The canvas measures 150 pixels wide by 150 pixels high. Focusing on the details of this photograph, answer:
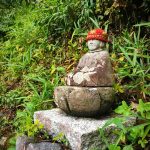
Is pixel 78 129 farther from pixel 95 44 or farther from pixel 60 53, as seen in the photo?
pixel 60 53

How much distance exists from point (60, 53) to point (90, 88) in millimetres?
2089

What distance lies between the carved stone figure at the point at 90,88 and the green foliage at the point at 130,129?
7.2 inches

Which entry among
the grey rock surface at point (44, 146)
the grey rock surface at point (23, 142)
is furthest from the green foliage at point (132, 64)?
the grey rock surface at point (23, 142)

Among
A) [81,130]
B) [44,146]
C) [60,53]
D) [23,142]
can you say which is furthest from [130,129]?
[60,53]

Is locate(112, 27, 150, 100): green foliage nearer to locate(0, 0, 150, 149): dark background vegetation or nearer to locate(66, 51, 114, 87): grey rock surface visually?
locate(0, 0, 150, 149): dark background vegetation

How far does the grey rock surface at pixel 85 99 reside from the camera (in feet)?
9.03

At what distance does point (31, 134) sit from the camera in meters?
3.09

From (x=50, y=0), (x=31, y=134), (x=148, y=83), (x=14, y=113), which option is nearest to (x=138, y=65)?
(x=148, y=83)

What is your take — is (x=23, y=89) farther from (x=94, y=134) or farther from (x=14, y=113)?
(x=94, y=134)

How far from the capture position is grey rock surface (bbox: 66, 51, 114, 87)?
2.85 metres

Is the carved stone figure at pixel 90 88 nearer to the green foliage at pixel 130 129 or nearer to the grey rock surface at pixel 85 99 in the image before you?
the grey rock surface at pixel 85 99

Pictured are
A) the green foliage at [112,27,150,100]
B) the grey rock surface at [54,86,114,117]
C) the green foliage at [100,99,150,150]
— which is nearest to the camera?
the green foliage at [100,99,150,150]

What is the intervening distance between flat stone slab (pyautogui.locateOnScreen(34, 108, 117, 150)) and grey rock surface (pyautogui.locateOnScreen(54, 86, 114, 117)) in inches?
3.4

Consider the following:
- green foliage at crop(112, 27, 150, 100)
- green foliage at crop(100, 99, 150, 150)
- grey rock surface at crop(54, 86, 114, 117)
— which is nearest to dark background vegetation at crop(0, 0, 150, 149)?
green foliage at crop(112, 27, 150, 100)
